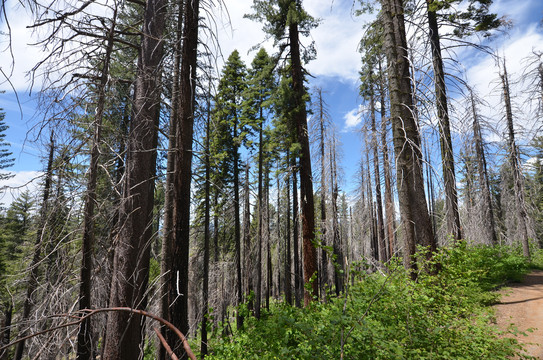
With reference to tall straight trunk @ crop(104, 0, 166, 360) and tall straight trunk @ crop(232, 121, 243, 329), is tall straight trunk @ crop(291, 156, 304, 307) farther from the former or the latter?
tall straight trunk @ crop(104, 0, 166, 360)

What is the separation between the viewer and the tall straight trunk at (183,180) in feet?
11.3

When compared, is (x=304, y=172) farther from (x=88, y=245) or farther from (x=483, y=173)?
(x=483, y=173)

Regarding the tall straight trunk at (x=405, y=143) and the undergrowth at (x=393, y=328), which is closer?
the undergrowth at (x=393, y=328)

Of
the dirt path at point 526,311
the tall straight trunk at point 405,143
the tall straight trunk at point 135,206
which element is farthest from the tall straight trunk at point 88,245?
the dirt path at point 526,311

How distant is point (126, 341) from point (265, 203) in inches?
604

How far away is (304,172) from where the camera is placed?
8672 mm

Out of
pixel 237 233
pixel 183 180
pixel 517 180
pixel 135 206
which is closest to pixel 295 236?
pixel 237 233

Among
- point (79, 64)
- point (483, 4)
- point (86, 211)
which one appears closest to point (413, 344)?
point (86, 211)

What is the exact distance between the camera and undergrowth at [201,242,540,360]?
3.20 metres

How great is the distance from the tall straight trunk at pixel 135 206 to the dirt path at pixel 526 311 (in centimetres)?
649

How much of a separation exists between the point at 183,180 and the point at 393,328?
12.2 feet

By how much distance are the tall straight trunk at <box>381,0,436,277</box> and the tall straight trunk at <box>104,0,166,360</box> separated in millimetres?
4514

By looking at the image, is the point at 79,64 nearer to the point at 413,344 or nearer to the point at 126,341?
the point at 126,341

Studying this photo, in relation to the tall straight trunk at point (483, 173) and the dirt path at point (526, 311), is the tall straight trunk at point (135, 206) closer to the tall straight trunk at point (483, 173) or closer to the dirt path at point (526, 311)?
the dirt path at point (526, 311)
